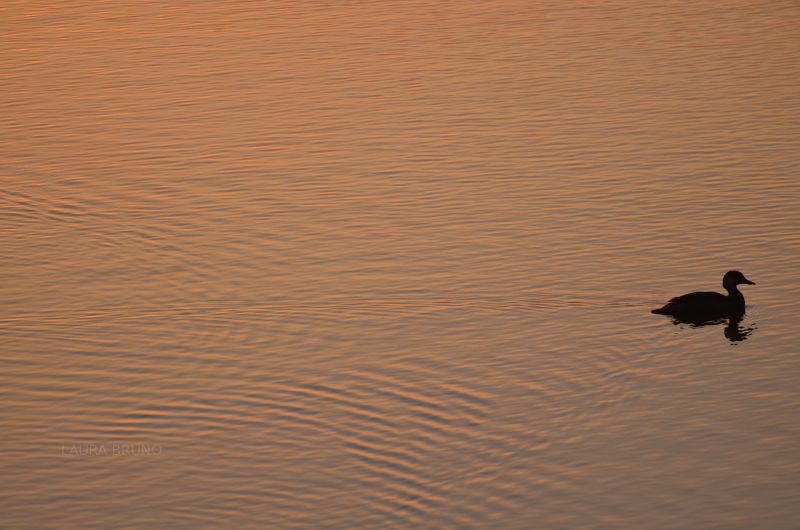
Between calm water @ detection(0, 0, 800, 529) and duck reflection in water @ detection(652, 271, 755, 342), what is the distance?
5.0 inches

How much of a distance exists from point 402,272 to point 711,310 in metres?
4.16

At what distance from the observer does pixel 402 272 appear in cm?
2194

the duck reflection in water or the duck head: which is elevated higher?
the duck head

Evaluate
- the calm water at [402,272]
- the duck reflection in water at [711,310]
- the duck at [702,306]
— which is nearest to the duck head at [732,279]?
the duck reflection in water at [711,310]

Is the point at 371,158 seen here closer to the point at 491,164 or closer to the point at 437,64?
the point at 491,164

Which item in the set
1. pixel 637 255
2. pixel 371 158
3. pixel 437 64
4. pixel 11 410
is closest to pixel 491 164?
pixel 371 158

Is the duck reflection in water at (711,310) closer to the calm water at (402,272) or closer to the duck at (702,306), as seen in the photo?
the duck at (702,306)

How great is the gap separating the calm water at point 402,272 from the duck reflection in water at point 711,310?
0.13 meters

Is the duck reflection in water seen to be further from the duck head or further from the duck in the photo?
the duck head

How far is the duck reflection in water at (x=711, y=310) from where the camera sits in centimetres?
1994

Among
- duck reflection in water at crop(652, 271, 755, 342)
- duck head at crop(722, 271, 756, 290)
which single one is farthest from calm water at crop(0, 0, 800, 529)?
duck head at crop(722, 271, 756, 290)

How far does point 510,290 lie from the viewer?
69.2 feet

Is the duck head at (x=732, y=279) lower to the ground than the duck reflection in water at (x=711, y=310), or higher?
higher

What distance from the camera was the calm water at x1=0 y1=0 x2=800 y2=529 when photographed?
52.1 feet
